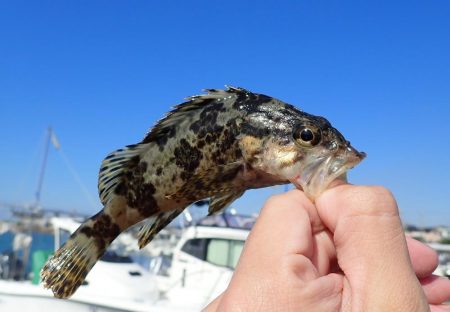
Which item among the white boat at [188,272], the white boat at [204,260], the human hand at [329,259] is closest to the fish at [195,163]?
the human hand at [329,259]

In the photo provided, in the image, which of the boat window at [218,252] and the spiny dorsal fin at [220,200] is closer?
the spiny dorsal fin at [220,200]

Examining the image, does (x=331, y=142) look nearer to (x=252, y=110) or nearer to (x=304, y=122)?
(x=304, y=122)

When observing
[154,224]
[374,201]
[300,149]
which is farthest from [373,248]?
[154,224]

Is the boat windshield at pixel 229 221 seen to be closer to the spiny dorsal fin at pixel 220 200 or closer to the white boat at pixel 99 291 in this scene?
the white boat at pixel 99 291

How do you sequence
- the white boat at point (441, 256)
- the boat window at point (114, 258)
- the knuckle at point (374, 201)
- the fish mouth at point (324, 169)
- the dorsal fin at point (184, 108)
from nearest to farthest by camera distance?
the knuckle at point (374, 201) → the fish mouth at point (324, 169) → the dorsal fin at point (184, 108) → the boat window at point (114, 258) → the white boat at point (441, 256)

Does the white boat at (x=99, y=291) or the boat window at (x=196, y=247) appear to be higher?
→ the boat window at (x=196, y=247)

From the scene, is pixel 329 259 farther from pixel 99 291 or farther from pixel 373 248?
pixel 99 291

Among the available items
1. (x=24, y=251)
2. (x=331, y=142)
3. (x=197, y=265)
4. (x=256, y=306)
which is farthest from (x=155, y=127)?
(x=24, y=251)

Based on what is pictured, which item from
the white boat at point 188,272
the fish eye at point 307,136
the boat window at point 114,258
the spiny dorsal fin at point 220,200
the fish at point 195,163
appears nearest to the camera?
the fish eye at point 307,136
